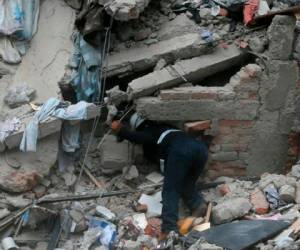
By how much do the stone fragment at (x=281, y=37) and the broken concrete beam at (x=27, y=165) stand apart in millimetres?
2894

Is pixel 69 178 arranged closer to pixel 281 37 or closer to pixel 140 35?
pixel 140 35

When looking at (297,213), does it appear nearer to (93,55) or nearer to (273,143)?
(273,143)

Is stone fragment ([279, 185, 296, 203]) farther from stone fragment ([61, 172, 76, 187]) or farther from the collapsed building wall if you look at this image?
stone fragment ([61, 172, 76, 187])

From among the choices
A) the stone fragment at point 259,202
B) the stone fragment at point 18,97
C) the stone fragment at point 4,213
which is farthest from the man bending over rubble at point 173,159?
the stone fragment at point 4,213

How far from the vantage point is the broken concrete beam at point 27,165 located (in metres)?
8.20

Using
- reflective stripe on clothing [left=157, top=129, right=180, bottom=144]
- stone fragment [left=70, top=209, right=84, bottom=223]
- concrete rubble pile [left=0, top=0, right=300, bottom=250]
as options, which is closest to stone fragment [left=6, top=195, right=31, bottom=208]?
concrete rubble pile [left=0, top=0, right=300, bottom=250]

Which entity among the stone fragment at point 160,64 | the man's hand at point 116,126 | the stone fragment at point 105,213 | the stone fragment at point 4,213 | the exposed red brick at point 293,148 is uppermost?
the stone fragment at point 160,64

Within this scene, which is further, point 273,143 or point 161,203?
point 273,143

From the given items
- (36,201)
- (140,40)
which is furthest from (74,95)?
(36,201)

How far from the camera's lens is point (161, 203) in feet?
27.3

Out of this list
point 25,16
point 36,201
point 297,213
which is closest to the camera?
point 297,213

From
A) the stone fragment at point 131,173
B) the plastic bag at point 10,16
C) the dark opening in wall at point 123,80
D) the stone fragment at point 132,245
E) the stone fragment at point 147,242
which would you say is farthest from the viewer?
the plastic bag at point 10,16

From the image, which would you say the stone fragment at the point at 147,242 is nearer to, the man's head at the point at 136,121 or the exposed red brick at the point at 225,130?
the man's head at the point at 136,121

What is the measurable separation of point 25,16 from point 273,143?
151 inches
